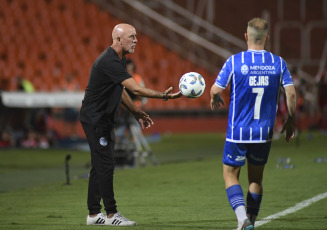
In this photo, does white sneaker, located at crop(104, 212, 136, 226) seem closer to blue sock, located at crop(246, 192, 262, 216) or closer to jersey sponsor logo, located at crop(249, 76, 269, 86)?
blue sock, located at crop(246, 192, 262, 216)

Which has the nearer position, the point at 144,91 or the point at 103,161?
the point at 144,91

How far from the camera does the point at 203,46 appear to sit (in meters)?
28.8

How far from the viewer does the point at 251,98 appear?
5.91 metres

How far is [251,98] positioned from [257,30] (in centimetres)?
59

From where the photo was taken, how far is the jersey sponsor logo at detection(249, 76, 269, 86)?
19.3ft

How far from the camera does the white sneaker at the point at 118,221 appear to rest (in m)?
6.83

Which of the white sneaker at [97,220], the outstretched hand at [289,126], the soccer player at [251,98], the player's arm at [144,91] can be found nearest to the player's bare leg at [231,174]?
the soccer player at [251,98]

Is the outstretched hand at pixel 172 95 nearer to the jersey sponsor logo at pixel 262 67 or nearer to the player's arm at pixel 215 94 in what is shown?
the player's arm at pixel 215 94

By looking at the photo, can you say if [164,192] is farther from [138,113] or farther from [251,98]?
[251,98]

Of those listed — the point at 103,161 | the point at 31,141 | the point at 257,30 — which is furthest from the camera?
the point at 31,141

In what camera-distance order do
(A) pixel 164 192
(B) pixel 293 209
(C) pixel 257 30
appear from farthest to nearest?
1. (A) pixel 164 192
2. (B) pixel 293 209
3. (C) pixel 257 30

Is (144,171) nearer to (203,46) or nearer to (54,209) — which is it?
(54,209)

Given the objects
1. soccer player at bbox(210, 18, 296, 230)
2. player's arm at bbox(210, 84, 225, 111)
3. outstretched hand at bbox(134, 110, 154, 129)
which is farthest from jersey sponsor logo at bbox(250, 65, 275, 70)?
outstretched hand at bbox(134, 110, 154, 129)

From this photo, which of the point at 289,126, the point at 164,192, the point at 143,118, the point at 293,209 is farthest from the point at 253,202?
the point at 164,192
